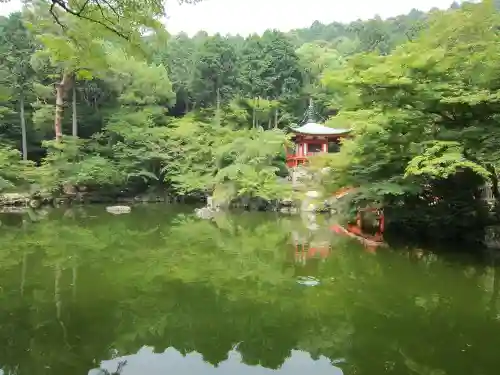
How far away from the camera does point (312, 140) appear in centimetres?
2509

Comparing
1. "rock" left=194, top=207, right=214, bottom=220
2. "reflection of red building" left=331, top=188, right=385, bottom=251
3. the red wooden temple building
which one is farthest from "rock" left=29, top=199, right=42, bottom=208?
"reflection of red building" left=331, top=188, right=385, bottom=251

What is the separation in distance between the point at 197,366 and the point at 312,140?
21461 mm

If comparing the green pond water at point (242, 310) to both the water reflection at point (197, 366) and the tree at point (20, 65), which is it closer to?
the water reflection at point (197, 366)

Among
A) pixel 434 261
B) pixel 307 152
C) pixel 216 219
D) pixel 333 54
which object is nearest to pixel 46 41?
pixel 434 261

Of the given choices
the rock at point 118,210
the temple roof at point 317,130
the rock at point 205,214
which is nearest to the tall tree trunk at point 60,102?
the rock at point 118,210

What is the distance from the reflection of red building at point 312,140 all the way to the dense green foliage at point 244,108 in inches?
56.6

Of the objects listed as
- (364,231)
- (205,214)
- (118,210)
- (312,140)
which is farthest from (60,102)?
(364,231)

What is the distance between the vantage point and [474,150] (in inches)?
352

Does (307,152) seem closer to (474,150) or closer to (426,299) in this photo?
(474,150)

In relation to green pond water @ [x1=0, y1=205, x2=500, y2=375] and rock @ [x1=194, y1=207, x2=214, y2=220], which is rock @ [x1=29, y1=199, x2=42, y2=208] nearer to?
rock @ [x1=194, y1=207, x2=214, y2=220]

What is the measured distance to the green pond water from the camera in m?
4.36

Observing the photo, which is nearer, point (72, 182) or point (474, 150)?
point (474, 150)

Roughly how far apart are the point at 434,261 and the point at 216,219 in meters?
8.46

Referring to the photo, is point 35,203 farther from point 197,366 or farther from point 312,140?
point 197,366
